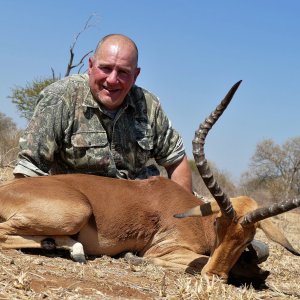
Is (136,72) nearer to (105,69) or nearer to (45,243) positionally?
(105,69)

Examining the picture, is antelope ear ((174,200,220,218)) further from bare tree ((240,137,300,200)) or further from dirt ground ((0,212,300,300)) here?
bare tree ((240,137,300,200))

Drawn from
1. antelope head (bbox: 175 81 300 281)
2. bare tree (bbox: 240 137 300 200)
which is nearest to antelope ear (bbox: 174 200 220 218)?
antelope head (bbox: 175 81 300 281)

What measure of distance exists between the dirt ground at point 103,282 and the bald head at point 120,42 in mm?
2393

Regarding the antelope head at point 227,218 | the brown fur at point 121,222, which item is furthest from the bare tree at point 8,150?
the antelope head at point 227,218

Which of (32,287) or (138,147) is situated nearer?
(32,287)

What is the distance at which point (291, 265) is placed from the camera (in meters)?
7.29

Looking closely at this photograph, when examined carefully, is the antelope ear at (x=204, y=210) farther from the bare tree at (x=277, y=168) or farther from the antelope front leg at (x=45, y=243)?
the bare tree at (x=277, y=168)

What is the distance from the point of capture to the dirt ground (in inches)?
164

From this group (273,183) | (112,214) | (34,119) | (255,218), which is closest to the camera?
(255,218)

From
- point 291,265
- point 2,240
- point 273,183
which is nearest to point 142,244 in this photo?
point 2,240

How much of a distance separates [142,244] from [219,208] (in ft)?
3.41

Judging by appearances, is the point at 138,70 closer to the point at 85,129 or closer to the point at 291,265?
the point at 85,129

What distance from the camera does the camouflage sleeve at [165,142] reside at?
758cm

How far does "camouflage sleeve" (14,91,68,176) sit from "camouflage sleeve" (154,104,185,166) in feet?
4.12
